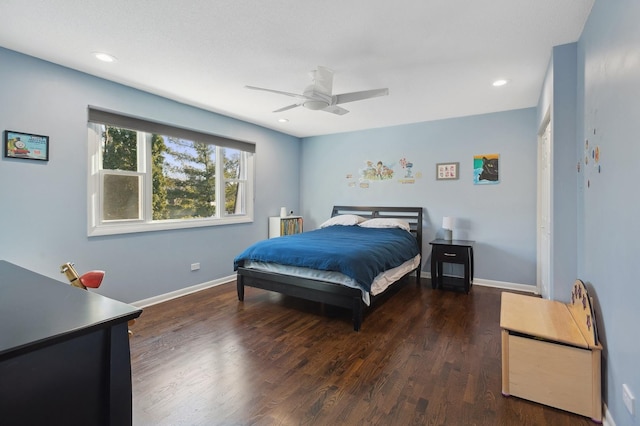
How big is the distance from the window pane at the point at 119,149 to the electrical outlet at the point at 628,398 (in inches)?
174

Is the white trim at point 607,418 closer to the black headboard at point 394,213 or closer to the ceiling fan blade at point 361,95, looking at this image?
the ceiling fan blade at point 361,95

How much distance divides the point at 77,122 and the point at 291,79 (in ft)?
7.09

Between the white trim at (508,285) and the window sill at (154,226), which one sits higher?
the window sill at (154,226)

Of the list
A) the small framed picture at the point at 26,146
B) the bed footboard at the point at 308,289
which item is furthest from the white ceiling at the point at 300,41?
the bed footboard at the point at 308,289

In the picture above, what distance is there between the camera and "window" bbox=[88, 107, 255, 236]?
3.30 m

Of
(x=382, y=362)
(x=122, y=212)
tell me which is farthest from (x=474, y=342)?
(x=122, y=212)

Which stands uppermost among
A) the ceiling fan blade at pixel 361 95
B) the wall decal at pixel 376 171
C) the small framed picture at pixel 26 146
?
the ceiling fan blade at pixel 361 95

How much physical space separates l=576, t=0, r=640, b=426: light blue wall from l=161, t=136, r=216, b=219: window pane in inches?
164

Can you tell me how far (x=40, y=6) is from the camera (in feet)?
6.59

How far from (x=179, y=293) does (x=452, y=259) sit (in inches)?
144

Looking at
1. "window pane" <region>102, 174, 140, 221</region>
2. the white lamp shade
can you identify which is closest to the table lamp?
the white lamp shade

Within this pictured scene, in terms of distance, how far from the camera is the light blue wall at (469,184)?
4.17m

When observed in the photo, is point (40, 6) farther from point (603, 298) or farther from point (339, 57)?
point (603, 298)

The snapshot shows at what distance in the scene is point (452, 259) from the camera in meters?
4.20
